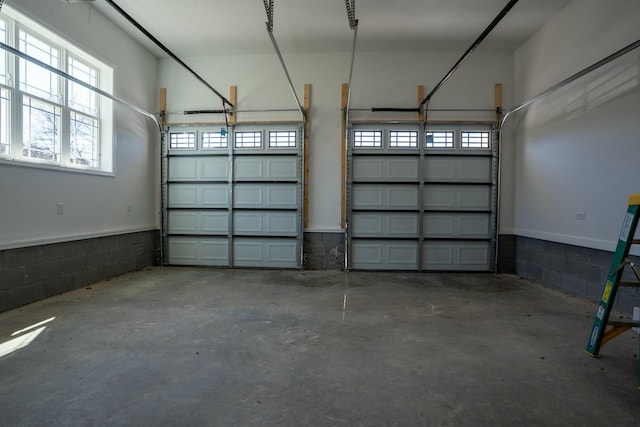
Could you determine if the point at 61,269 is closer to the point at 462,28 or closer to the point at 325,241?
the point at 325,241

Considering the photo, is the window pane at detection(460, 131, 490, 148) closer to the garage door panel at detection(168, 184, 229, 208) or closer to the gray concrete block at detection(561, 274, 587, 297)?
the gray concrete block at detection(561, 274, 587, 297)

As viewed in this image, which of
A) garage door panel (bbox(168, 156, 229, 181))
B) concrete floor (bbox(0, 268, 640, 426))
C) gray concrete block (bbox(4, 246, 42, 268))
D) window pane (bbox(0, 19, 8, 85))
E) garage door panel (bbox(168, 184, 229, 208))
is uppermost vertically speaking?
window pane (bbox(0, 19, 8, 85))

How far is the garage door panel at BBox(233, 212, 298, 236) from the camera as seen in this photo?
625 cm

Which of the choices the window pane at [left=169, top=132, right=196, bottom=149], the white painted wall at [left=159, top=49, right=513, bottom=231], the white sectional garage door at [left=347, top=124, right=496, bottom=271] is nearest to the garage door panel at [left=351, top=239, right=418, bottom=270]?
the white sectional garage door at [left=347, top=124, right=496, bottom=271]

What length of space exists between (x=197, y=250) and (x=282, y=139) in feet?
9.45

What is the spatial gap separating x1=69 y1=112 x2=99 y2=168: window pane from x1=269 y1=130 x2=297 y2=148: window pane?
299 cm

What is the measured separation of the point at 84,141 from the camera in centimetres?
496

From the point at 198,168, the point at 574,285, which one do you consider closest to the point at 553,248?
the point at 574,285

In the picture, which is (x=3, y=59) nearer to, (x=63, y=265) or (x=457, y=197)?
(x=63, y=265)

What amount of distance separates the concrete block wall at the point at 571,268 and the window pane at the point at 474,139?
6.35 feet

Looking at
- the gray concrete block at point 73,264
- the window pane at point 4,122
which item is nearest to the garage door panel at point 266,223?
the gray concrete block at point 73,264

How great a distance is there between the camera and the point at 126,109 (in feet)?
18.7

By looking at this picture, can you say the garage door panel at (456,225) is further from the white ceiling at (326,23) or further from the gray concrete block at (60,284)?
the gray concrete block at (60,284)

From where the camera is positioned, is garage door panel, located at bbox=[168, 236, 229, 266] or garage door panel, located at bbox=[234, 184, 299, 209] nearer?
garage door panel, located at bbox=[234, 184, 299, 209]
